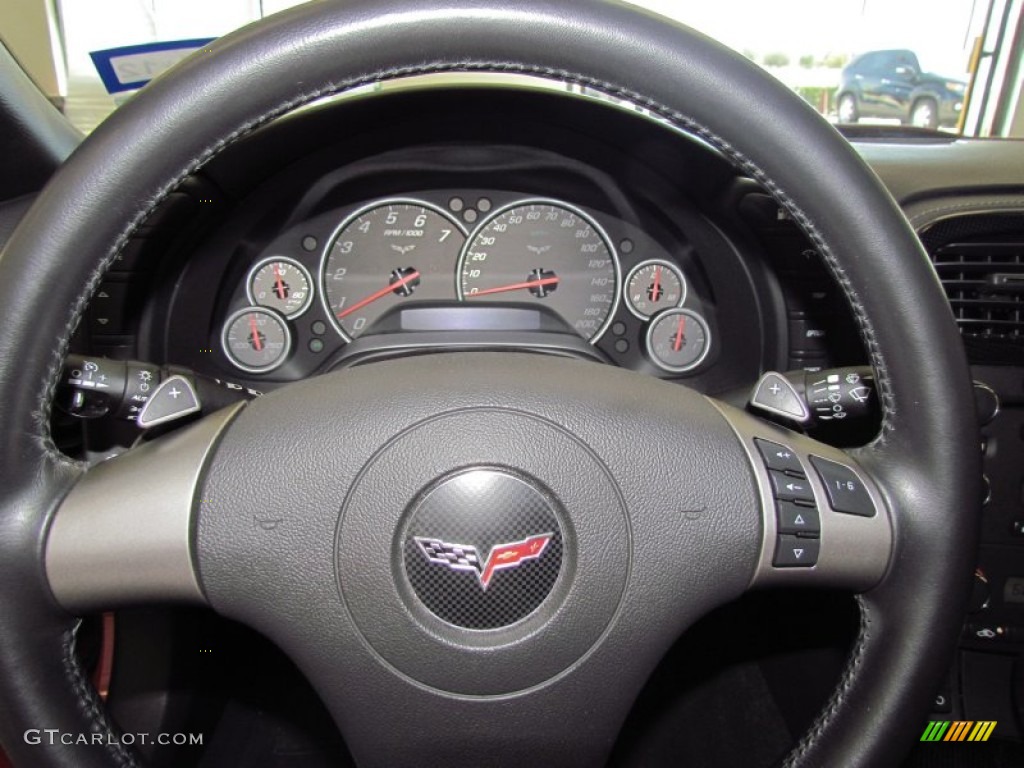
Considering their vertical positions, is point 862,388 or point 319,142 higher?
point 319,142

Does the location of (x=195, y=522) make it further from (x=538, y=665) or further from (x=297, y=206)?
(x=297, y=206)

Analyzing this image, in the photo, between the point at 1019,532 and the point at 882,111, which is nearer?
the point at 1019,532

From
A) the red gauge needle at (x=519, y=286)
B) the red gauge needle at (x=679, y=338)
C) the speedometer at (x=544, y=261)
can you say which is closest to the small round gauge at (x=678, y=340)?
the red gauge needle at (x=679, y=338)

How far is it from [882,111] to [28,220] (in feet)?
8.55

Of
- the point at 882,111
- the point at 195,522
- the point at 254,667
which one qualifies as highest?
the point at 882,111

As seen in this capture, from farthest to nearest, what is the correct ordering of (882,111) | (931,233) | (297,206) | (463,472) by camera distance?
(882,111) < (297,206) < (931,233) < (463,472)

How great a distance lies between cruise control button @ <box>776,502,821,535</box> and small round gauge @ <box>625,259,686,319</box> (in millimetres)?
1082

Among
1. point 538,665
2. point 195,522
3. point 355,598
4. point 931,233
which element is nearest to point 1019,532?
point 931,233

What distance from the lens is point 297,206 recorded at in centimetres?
181

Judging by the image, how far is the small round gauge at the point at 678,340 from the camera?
1.88m

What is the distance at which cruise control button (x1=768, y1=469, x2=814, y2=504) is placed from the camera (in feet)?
2.78

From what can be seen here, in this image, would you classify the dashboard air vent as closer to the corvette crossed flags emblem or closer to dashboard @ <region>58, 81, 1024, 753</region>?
dashboard @ <region>58, 81, 1024, 753</region>

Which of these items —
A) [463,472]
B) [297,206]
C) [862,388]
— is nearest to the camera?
[463,472]

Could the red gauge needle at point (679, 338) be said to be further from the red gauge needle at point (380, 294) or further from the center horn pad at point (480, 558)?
the center horn pad at point (480, 558)
